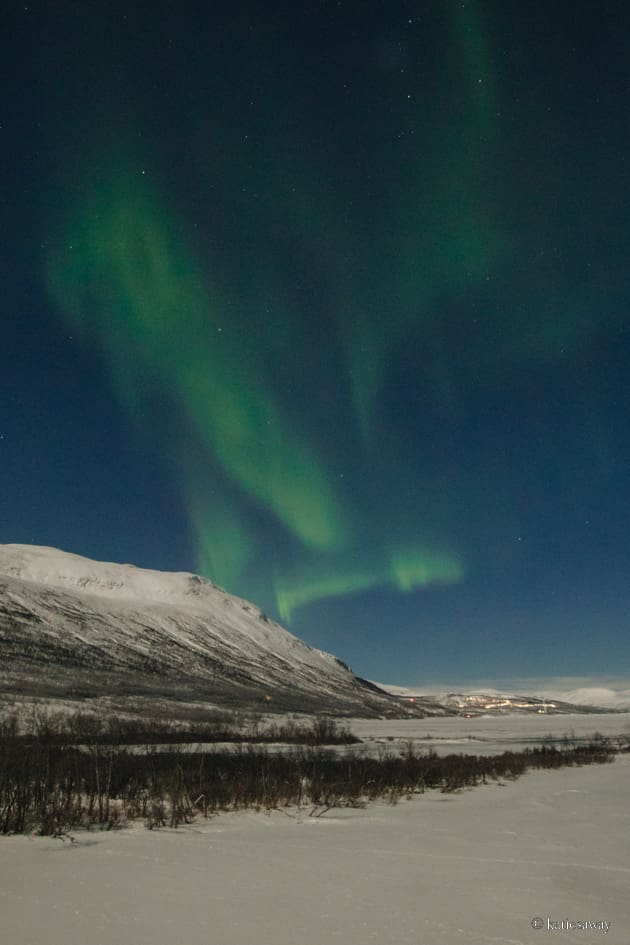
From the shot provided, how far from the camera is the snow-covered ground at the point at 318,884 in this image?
17.7 ft

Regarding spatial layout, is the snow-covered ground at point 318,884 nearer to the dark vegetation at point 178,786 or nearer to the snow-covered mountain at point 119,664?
the dark vegetation at point 178,786

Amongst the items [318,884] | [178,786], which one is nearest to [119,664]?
[178,786]

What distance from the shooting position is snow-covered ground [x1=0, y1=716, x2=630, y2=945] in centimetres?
540

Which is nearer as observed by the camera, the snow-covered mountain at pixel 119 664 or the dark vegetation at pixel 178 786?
the dark vegetation at pixel 178 786

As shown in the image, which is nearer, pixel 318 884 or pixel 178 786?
pixel 318 884

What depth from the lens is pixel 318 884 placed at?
281 inches

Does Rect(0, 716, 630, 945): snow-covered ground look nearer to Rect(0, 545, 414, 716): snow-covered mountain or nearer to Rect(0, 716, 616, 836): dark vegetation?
Rect(0, 716, 616, 836): dark vegetation

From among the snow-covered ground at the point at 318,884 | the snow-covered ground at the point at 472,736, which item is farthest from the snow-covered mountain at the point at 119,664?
the snow-covered ground at the point at 318,884

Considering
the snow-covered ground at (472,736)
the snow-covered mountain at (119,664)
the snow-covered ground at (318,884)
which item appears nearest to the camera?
the snow-covered ground at (318,884)

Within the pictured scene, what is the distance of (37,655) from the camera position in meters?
133

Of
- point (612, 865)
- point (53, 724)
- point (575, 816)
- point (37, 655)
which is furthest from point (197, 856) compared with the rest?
point (37, 655)

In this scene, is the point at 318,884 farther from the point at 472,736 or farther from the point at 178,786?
the point at 472,736

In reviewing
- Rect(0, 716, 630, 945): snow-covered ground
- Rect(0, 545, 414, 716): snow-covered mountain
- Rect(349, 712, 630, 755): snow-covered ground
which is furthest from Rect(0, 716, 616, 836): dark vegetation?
Rect(0, 545, 414, 716): snow-covered mountain

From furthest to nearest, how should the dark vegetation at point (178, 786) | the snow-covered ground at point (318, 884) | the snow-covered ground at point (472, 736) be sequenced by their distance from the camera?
the snow-covered ground at point (472, 736) < the dark vegetation at point (178, 786) < the snow-covered ground at point (318, 884)
